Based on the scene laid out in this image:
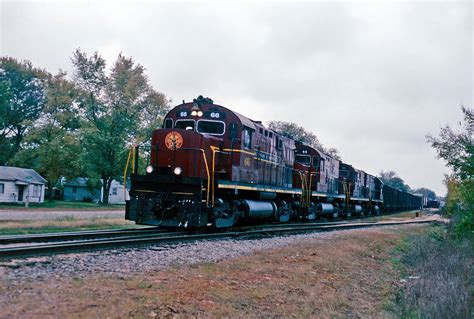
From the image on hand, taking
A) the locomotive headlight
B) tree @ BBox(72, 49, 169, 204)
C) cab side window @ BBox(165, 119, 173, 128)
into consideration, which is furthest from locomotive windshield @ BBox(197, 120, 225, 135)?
tree @ BBox(72, 49, 169, 204)

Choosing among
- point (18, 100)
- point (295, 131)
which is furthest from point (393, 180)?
point (18, 100)

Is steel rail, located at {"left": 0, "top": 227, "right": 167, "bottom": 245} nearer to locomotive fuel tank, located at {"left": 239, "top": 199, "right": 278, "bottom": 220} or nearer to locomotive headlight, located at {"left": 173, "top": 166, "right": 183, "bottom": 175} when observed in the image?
locomotive headlight, located at {"left": 173, "top": 166, "right": 183, "bottom": 175}

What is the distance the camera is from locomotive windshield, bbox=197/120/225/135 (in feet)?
52.8

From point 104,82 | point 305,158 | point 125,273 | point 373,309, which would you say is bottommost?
point 373,309

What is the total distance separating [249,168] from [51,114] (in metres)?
38.2

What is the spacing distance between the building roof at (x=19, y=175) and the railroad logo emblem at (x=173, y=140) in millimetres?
34361

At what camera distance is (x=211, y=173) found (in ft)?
48.3

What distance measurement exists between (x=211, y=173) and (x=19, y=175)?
131ft

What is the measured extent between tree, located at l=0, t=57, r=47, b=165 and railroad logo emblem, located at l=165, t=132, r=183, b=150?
158 ft

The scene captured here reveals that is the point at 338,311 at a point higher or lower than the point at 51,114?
lower

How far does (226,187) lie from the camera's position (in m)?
15.3

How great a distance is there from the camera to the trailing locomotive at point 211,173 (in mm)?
13711

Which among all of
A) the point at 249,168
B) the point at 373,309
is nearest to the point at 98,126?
the point at 249,168

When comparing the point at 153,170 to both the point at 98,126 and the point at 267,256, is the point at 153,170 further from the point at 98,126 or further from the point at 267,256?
the point at 98,126
